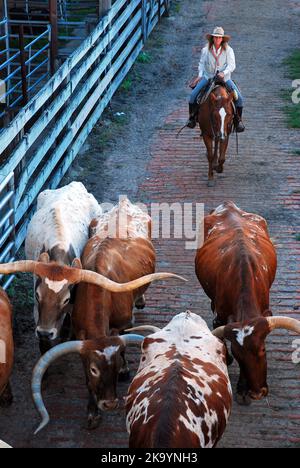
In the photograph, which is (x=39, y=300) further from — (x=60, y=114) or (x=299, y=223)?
(x=60, y=114)

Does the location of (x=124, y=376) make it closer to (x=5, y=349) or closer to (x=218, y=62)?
(x=5, y=349)

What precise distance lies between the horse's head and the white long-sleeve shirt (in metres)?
0.46

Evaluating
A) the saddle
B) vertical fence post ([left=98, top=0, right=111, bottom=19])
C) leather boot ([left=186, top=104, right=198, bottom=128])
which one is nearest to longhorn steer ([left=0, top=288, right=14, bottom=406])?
the saddle

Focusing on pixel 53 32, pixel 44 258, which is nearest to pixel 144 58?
pixel 53 32

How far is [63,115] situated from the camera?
12945 mm

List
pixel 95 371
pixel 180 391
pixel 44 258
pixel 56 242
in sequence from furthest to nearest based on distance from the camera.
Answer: pixel 56 242, pixel 44 258, pixel 95 371, pixel 180 391

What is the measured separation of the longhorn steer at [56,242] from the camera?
7785 mm

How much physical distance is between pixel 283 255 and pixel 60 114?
455 cm

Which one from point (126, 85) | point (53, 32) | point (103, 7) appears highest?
point (53, 32)

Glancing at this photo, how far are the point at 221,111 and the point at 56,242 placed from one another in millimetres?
4793

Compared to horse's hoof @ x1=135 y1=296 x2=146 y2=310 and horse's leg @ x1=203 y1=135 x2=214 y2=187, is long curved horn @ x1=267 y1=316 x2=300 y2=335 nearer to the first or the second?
horse's hoof @ x1=135 y1=296 x2=146 y2=310

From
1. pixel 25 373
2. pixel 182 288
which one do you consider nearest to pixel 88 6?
pixel 182 288

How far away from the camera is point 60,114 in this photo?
523 inches

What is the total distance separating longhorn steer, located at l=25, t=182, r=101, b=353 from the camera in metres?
7.79
